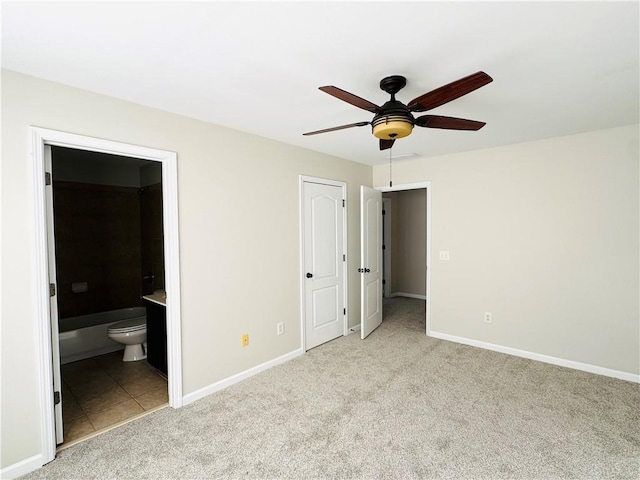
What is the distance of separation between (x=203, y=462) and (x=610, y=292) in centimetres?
384

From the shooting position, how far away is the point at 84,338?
365 cm

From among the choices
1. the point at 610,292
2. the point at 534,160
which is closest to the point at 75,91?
the point at 534,160

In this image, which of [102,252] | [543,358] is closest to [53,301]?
[102,252]

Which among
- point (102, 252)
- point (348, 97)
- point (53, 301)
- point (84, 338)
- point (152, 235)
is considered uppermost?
point (348, 97)

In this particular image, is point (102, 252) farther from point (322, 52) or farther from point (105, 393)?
point (322, 52)

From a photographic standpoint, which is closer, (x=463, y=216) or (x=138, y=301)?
(x=463, y=216)

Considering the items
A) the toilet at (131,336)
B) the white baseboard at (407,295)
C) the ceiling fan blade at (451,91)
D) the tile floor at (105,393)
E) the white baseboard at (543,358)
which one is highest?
the ceiling fan blade at (451,91)

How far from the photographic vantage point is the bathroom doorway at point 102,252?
3579 mm

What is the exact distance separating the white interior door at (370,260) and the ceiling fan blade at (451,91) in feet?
7.31

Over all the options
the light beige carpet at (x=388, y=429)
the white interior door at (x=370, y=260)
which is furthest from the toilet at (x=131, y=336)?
the white interior door at (x=370, y=260)

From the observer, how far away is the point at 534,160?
3.40 metres

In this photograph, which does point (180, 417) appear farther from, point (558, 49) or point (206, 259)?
point (558, 49)

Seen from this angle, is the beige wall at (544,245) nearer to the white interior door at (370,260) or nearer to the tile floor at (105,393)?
the white interior door at (370,260)

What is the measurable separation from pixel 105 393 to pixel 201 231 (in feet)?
5.62
